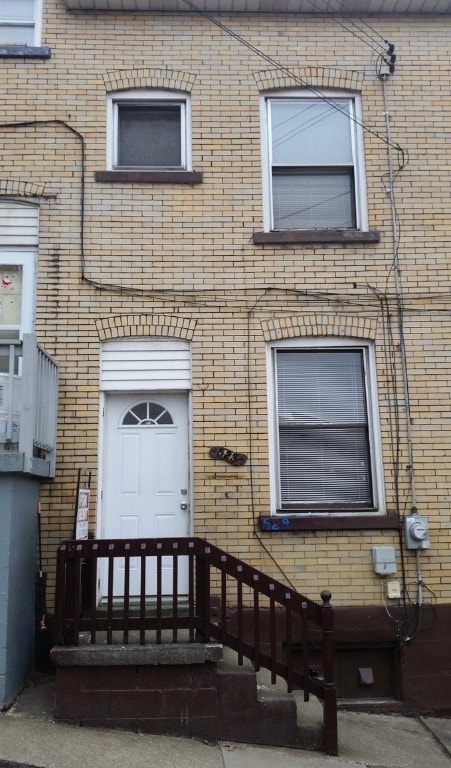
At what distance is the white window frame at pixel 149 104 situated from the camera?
7410 mm

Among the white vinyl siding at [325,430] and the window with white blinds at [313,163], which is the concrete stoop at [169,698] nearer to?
the white vinyl siding at [325,430]

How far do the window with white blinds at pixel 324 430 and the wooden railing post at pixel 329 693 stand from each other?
160 centimetres

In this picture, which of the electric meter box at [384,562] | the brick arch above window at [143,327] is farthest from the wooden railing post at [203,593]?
the brick arch above window at [143,327]

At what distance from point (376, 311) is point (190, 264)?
6.87ft

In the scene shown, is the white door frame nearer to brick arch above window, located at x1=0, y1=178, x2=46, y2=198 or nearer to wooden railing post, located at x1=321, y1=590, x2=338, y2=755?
wooden railing post, located at x1=321, y1=590, x2=338, y2=755

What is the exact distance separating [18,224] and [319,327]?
348 centimetres

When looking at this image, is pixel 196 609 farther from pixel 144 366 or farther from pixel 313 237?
pixel 313 237

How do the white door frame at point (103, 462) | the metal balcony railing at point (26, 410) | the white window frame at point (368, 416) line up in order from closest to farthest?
the metal balcony railing at point (26, 410) → the white door frame at point (103, 462) → the white window frame at point (368, 416)

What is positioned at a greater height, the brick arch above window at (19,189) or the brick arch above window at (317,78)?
the brick arch above window at (317,78)

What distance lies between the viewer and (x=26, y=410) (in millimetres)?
5441

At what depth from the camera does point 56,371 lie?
6.61 meters

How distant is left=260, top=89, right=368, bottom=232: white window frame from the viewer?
24.1ft

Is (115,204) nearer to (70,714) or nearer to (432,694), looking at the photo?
(70,714)

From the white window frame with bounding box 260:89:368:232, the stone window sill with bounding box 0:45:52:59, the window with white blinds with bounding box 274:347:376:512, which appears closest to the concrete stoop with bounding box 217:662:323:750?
the window with white blinds with bounding box 274:347:376:512
